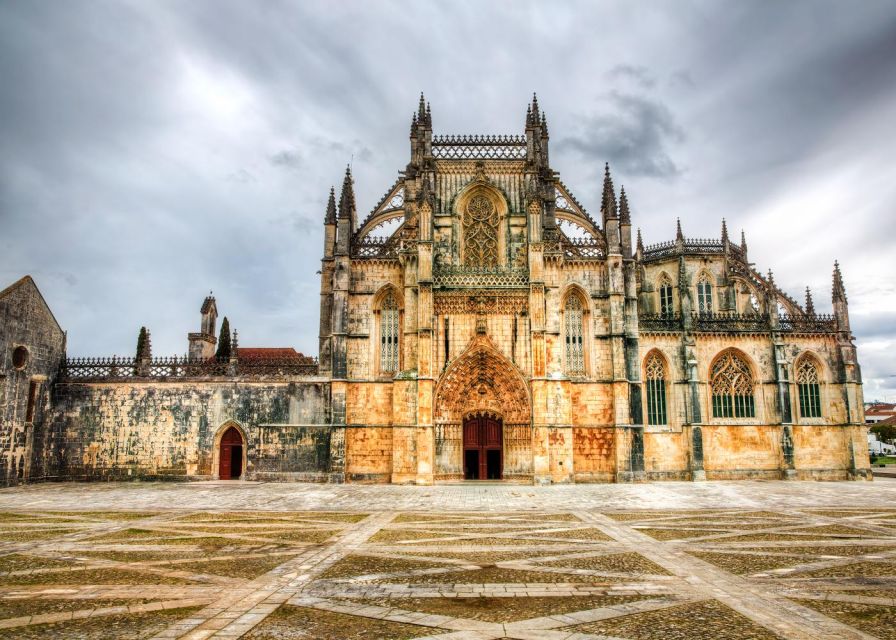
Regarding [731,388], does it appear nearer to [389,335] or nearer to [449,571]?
[389,335]

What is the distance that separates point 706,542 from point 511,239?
21.4 metres

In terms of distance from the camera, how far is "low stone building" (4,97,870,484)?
97.8 ft

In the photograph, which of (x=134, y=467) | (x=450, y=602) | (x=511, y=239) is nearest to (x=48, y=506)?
(x=134, y=467)

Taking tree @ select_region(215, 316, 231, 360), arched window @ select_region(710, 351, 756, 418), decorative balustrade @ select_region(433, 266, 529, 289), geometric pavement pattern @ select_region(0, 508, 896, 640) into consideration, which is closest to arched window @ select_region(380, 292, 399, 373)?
decorative balustrade @ select_region(433, 266, 529, 289)

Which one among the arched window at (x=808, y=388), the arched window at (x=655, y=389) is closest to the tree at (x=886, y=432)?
the arched window at (x=808, y=388)

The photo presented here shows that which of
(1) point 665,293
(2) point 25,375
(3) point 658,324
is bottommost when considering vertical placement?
(2) point 25,375

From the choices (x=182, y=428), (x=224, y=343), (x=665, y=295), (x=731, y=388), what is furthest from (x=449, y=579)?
(x=665, y=295)

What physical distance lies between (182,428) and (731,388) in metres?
29.5

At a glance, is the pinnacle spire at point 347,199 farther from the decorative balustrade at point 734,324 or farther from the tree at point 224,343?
the decorative balustrade at point 734,324

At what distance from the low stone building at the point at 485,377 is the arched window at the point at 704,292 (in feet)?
25.3

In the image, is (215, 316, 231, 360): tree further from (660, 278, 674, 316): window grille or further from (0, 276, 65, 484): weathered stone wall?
(660, 278, 674, 316): window grille

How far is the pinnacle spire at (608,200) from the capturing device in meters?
32.1

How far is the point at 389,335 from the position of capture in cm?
3139

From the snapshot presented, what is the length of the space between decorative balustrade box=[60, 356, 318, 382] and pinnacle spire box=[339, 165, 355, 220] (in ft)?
26.9
